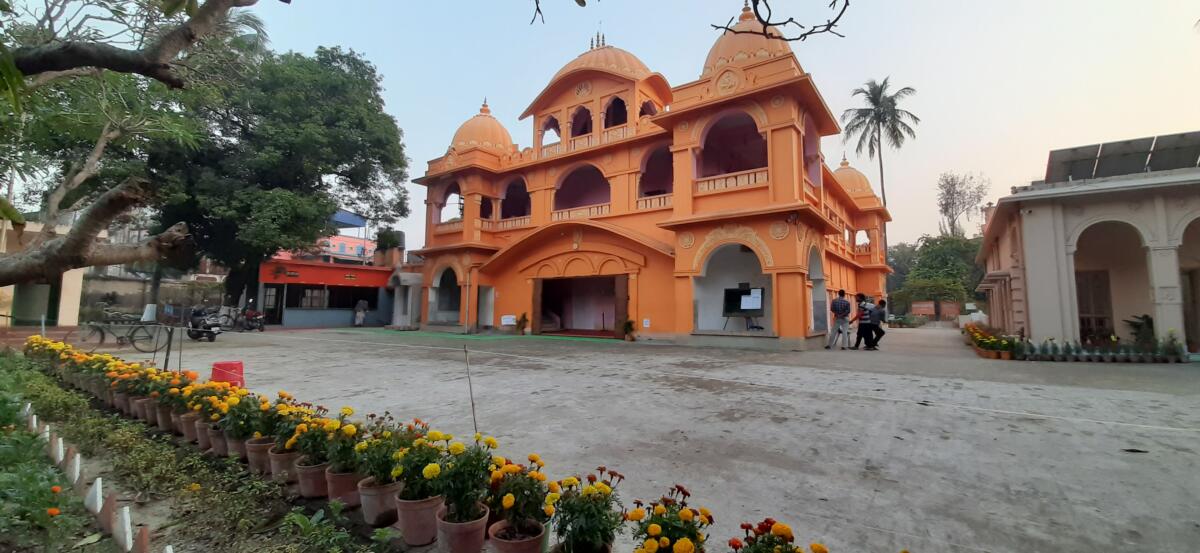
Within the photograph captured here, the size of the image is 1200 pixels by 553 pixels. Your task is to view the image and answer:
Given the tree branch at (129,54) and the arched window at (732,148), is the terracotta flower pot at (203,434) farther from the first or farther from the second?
the arched window at (732,148)

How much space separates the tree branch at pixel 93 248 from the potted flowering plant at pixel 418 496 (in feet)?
5.45

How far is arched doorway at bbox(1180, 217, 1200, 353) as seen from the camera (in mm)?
10914

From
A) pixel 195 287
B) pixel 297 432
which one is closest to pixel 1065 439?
pixel 297 432

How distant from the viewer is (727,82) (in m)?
13.7

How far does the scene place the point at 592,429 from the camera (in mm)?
4453

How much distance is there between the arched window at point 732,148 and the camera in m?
16.7

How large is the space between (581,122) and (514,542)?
1952 cm

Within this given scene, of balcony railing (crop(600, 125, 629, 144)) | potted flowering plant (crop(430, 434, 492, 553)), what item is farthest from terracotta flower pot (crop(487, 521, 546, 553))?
balcony railing (crop(600, 125, 629, 144))

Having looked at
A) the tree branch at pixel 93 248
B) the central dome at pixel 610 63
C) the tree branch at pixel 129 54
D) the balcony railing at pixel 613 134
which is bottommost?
the tree branch at pixel 93 248

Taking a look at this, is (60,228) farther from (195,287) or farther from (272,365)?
(195,287)

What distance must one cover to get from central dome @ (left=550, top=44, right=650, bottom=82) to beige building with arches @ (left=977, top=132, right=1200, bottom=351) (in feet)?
41.4

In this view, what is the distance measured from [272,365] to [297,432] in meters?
7.36

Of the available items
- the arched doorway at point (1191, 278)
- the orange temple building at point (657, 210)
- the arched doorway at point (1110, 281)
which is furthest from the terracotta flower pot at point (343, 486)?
the arched doorway at point (1191, 278)

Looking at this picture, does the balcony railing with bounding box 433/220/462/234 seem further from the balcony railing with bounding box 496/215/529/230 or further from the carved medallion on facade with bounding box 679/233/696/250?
the carved medallion on facade with bounding box 679/233/696/250
